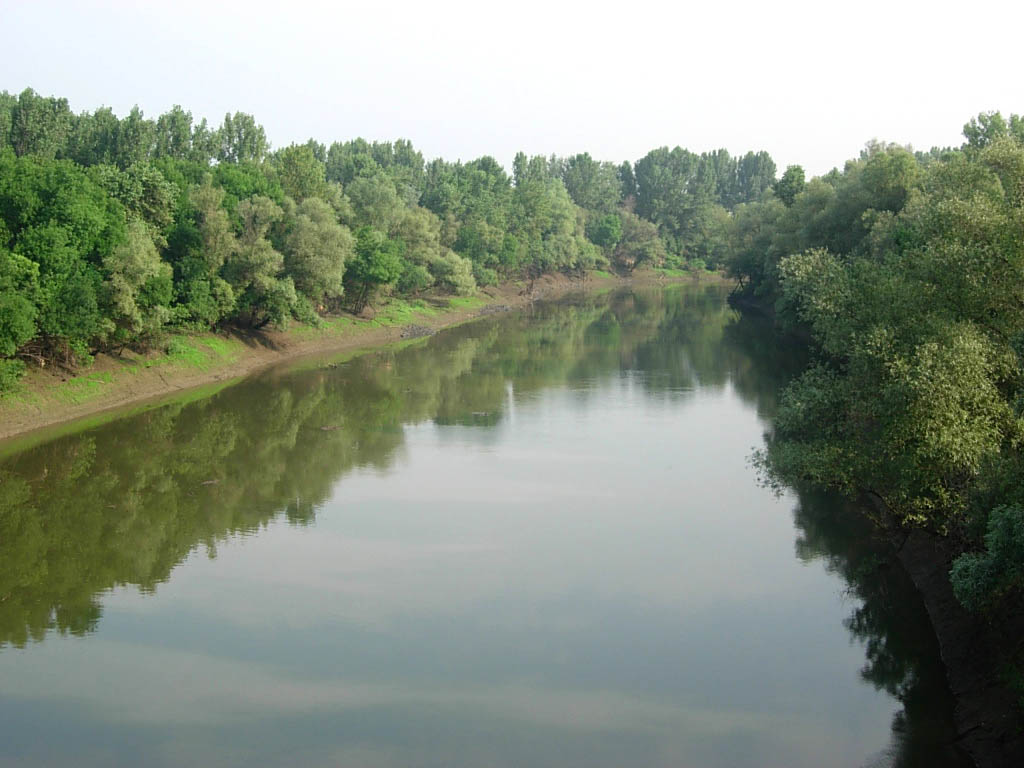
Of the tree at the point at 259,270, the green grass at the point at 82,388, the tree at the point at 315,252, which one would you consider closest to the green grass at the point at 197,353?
the green grass at the point at 82,388

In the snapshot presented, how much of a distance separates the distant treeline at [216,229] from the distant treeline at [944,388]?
27.0m

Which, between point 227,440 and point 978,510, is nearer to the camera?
point 978,510

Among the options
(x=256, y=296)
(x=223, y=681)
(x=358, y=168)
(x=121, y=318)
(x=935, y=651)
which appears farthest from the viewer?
(x=358, y=168)

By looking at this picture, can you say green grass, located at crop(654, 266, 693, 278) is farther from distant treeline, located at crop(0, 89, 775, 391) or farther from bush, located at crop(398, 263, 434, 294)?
bush, located at crop(398, 263, 434, 294)

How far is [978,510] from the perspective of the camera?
17.4m

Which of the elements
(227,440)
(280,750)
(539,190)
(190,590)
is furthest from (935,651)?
(539,190)

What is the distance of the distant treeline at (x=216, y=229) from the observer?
38.3 metres

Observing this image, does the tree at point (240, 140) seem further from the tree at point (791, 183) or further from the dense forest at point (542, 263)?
the tree at point (791, 183)

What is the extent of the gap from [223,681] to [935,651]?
14330mm

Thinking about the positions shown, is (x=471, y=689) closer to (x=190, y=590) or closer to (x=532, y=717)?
(x=532, y=717)

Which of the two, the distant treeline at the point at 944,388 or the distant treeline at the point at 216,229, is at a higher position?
the distant treeline at the point at 216,229

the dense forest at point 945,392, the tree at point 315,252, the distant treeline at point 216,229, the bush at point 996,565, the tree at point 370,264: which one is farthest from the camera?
the tree at point 370,264

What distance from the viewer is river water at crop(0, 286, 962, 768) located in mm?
16953

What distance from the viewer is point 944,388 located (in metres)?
18.2
